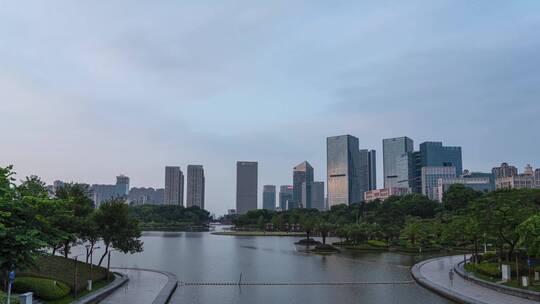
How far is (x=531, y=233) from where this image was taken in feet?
95.6

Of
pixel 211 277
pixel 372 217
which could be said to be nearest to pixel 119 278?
pixel 211 277

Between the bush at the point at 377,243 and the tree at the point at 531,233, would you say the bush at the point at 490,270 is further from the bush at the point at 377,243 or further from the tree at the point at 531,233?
the bush at the point at 377,243

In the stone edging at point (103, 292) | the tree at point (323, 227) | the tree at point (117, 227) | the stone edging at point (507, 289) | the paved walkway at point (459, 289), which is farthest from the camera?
the tree at point (323, 227)

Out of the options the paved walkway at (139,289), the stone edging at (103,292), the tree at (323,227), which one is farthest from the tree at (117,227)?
the tree at (323,227)

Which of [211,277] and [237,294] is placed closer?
[237,294]

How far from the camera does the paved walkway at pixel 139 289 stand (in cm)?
2898

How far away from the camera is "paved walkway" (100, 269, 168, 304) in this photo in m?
29.0

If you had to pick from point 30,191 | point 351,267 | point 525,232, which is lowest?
point 351,267

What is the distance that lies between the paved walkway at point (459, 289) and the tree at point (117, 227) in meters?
24.4

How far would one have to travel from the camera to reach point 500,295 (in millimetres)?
30141

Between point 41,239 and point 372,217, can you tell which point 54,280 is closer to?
point 41,239

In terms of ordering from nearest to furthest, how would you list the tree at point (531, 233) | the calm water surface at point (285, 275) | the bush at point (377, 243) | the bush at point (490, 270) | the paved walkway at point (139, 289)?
the tree at point (531, 233)
the paved walkway at point (139, 289)
the calm water surface at point (285, 275)
the bush at point (490, 270)
the bush at point (377, 243)

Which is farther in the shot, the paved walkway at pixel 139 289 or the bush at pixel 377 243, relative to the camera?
the bush at pixel 377 243

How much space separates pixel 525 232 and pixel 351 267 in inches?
850
